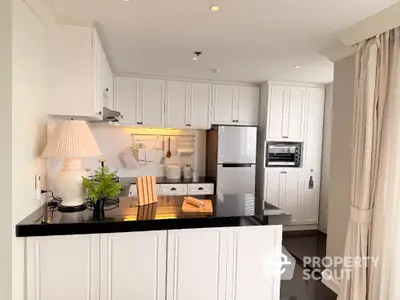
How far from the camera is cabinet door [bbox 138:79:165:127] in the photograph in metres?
4.36

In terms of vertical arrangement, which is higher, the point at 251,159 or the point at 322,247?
the point at 251,159

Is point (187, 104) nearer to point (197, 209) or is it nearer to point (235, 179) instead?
point (235, 179)

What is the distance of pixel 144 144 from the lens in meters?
4.68

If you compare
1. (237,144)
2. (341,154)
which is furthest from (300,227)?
(341,154)

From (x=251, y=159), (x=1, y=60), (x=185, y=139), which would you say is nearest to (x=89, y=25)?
(x=1, y=60)

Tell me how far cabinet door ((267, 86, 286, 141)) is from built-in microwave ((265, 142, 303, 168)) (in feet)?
0.43

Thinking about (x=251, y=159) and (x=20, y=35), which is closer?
(x=20, y=35)

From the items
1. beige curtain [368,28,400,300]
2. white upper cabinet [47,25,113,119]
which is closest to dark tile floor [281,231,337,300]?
beige curtain [368,28,400,300]

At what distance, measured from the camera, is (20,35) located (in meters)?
1.68

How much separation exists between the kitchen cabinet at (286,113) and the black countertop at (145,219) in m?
2.50

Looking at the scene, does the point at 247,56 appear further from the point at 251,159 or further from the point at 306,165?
the point at 306,165

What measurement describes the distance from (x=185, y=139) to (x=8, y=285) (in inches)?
137

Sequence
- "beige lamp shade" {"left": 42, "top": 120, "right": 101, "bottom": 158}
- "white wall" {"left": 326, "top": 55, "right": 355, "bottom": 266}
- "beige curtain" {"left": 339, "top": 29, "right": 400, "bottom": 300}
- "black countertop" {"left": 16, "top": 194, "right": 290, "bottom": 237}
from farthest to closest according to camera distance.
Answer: "white wall" {"left": 326, "top": 55, "right": 355, "bottom": 266} < "beige curtain" {"left": 339, "top": 29, "right": 400, "bottom": 300} < "beige lamp shade" {"left": 42, "top": 120, "right": 101, "bottom": 158} < "black countertop" {"left": 16, "top": 194, "right": 290, "bottom": 237}

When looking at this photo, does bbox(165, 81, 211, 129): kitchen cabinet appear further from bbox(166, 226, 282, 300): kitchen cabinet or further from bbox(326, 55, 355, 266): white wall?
bbox(166, 226, 282, 300): kitchen cabinet
